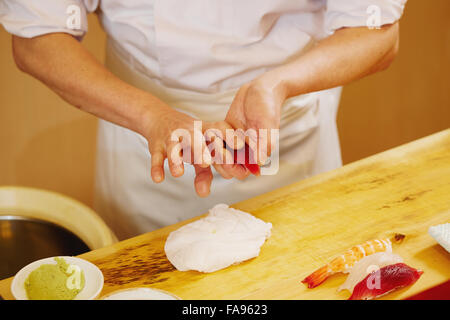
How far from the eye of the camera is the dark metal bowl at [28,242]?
143 centimetres

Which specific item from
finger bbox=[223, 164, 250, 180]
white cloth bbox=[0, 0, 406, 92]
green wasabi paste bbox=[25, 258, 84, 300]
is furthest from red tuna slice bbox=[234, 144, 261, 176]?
green wasabi paste bbox=[25, 258, 84, 300]

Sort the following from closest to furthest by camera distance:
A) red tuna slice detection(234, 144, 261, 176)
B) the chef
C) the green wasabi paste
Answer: the green wasabi paste < red tuna slice detection(234, 144, 261, 176) < the chef

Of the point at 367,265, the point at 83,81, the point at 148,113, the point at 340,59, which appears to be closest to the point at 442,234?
the point at 367,265

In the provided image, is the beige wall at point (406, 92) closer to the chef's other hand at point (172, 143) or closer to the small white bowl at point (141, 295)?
the chef's other hand at point (172, 143)

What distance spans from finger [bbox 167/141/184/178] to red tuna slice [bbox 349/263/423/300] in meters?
0.44

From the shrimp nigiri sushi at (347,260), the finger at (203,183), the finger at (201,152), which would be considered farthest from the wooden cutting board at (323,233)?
the finger at (201,152)

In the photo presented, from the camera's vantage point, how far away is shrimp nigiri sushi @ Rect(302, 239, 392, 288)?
1.10m

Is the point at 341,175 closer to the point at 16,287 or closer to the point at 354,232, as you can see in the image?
the point at 354,232

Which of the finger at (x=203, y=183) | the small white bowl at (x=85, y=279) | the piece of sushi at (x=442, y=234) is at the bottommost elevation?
the small white bowl at (x=85, y=279)

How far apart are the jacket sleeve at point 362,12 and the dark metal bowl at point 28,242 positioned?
3.06 ft

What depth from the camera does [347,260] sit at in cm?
113

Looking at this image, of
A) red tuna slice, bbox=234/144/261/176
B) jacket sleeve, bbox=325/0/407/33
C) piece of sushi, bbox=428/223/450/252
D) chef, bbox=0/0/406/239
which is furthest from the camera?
jacket sleeve, bbox=325/0/407/33

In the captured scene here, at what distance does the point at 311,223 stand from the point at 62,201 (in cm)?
65

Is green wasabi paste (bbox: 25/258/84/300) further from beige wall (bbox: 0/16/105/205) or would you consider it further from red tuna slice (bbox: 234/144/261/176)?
beige wall (bbox: 0/16/105/205)
